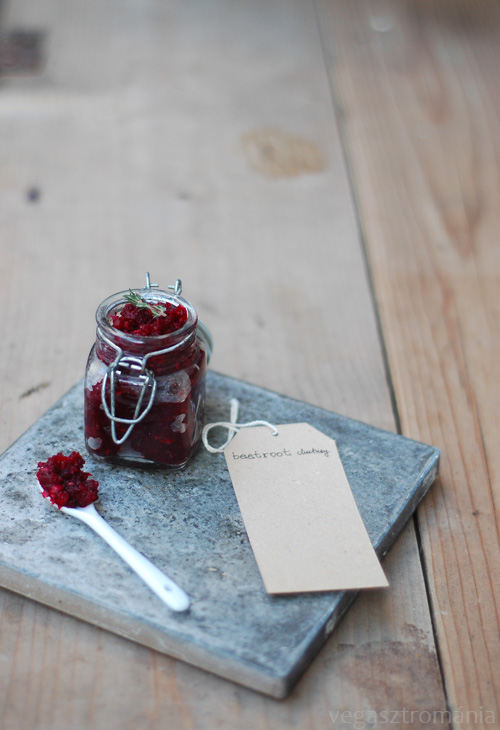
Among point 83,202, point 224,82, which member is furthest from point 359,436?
point 224,82

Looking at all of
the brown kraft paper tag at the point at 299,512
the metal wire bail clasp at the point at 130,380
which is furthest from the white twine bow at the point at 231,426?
the metal wire bail clasp at the point at 130,380

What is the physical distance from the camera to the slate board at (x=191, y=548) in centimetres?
66

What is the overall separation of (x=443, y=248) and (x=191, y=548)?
2.70 ft

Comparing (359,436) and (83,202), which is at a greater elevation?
(359,436)

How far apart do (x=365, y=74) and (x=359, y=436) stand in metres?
1.26

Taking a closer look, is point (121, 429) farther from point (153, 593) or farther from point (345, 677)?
Result: point (345, 677)

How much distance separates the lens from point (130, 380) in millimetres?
750

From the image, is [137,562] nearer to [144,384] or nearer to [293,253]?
[144,384]

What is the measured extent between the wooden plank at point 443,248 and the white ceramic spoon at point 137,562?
0.81 ft

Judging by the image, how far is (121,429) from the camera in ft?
2.55

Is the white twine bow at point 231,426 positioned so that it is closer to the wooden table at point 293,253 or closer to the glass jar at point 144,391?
the glass jar at point 144,391

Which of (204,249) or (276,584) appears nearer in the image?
(276,584)

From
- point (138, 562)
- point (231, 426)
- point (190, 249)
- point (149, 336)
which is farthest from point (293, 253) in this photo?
point (138, 562)

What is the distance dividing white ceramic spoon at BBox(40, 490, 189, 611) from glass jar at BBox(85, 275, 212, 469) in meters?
0.08
